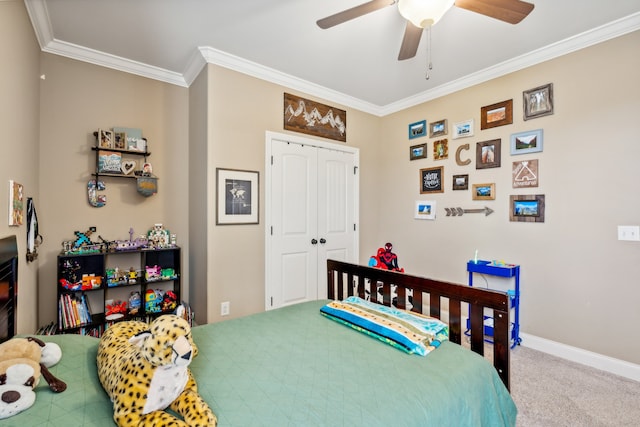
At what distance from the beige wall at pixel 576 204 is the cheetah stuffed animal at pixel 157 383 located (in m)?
2.95

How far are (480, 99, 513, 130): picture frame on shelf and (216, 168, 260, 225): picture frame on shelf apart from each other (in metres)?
2.41

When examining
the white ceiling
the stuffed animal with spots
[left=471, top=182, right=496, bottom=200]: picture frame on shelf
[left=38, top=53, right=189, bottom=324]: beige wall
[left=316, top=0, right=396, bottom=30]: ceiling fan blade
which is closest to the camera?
the stuffed animal with spots

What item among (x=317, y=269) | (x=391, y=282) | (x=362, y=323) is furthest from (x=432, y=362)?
(x=317, y=269)

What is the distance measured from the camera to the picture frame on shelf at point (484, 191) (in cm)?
297

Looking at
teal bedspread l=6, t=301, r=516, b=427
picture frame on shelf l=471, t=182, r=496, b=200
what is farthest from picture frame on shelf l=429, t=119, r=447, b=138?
teal bedspread l=6, t=301, r=516, b=427

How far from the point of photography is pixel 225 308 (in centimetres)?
281

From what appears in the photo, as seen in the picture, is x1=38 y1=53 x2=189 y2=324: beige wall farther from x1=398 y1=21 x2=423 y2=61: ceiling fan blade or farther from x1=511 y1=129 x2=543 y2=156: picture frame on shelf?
x1=511 y1=129 x2=543 y2=156: picture frame on shelf

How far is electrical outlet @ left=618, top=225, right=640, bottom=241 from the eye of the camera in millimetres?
2190

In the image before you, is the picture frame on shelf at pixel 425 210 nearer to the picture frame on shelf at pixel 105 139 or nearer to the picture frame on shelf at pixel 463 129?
the picture frame on shelf at pixel 463 129


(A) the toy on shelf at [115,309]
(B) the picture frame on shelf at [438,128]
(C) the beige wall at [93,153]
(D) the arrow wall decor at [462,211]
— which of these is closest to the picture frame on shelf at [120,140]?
(C) the beige wall at [93,153]

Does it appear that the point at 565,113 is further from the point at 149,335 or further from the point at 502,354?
the point at 149,335

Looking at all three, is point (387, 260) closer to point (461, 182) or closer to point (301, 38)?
point (461, 182)

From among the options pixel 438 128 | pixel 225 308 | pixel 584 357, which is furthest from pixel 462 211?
pixel 225 308

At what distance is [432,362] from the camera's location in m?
1.25
